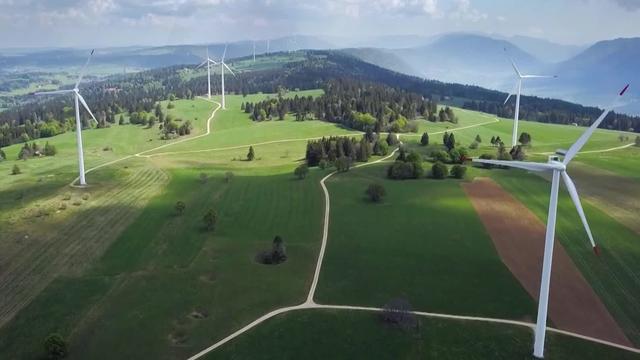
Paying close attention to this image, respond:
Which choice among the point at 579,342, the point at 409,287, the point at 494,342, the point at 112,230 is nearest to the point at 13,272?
the point at 112,230

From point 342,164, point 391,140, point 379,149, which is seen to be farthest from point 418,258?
point 391,140

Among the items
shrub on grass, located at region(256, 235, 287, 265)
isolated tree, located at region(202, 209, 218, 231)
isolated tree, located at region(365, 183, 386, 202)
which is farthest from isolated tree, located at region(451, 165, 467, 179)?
isolated tree, located at region(202, 209, 218, 231)

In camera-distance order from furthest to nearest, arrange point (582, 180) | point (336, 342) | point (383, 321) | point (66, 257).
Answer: point (582, 180) < point (66, 257) < point (383, 321) < point (336, 342)

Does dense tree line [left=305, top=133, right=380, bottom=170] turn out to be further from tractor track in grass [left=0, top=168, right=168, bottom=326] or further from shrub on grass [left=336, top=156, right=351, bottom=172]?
tractor track in grass [left=0, top=168, right=168, bottom=326]

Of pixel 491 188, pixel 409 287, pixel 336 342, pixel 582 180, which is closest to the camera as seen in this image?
pixel 336 342

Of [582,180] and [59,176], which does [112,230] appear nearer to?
[59,176]
